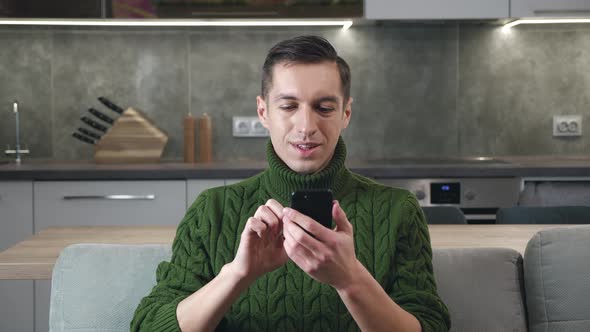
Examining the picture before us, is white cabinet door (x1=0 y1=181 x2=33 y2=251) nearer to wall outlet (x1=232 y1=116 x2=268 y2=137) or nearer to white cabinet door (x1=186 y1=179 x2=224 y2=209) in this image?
white cabinet door (x1=186 y1=179 x2=224 y2=209)

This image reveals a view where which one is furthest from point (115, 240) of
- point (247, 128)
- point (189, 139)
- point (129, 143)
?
point (247, 128)

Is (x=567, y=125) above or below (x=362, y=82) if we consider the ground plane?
below

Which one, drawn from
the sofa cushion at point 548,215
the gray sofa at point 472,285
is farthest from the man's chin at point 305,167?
the sofa cushion at point 548,215

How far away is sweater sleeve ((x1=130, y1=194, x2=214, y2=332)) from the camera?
145 centimetres

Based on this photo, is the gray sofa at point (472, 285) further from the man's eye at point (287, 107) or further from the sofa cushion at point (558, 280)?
the man's eye at point (287, 107)

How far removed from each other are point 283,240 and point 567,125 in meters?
3.04

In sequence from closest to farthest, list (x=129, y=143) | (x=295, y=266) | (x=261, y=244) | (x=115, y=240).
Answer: (x=261, y=244) → (x=295, y=266) → (x=115, y=240) → (x=129, y=143)

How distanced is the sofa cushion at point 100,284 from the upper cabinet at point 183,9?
6.83 ft

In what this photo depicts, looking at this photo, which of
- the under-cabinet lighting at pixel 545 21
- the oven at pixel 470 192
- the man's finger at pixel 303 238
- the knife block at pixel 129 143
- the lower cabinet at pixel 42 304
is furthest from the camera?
the under-cabinet lighting at pixel 545 21

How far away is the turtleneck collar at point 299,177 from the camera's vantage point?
4.93 ft

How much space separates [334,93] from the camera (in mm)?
1465

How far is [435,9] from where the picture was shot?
144 inches

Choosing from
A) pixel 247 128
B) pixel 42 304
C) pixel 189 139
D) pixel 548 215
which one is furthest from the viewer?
pixel 247 128

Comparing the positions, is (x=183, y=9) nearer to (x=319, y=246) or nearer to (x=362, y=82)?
(x=362, y=82)
